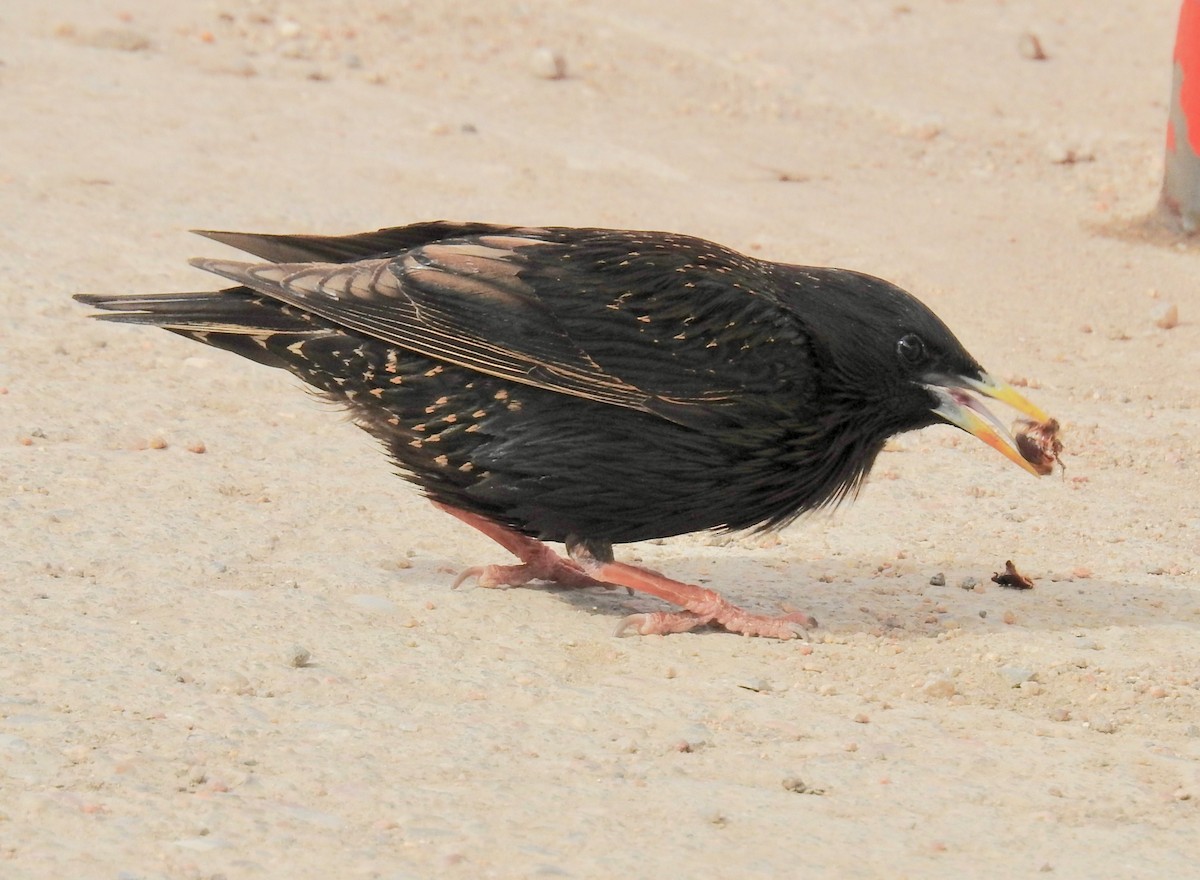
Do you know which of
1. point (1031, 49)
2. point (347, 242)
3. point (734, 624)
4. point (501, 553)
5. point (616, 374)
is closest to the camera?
point (616, 374)

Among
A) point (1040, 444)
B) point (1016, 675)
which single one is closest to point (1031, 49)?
point (1040, 444)

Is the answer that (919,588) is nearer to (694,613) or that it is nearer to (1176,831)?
(694,613)

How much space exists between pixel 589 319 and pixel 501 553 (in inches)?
42.4

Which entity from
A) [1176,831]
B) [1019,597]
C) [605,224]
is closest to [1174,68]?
[605,224]

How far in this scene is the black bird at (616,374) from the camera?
4777 millimetres

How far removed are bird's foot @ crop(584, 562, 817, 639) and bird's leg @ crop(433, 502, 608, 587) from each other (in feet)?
0.92

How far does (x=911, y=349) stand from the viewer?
4.87 metres

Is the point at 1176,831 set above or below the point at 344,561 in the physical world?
above

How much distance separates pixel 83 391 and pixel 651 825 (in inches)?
136

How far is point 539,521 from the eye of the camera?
4902mm

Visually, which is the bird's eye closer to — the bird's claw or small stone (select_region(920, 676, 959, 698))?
the bird's claw

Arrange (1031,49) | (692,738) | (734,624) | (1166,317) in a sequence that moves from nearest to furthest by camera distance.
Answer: (692,738) → (734,624) → (1166,317) → (1031,49)

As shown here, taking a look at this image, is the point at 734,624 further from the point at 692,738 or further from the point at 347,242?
the point at 347,242

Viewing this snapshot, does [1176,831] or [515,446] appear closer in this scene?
[1176,831]
